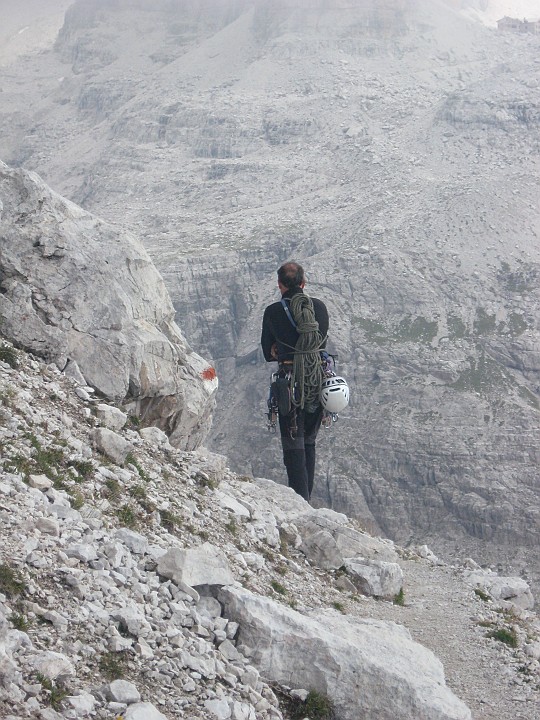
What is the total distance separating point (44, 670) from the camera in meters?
8.80

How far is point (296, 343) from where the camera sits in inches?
651

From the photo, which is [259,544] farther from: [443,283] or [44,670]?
[443,283]

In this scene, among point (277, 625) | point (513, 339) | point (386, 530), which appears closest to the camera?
point (277, 625)

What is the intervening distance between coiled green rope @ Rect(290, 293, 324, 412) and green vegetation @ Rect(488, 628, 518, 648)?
4933 mm

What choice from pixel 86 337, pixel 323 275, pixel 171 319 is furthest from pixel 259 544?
pixel 323 275

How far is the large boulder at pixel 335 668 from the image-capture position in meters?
10.5

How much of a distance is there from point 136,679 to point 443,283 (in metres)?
164

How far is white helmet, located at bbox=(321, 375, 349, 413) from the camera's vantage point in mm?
16562

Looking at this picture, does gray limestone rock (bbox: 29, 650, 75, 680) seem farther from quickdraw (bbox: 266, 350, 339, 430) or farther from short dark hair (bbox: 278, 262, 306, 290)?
short dark hair (bbox: 278, 262, 306, 290)

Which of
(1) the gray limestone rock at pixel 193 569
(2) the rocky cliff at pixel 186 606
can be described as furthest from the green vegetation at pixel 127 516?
(1) the gray limestone rock at pixel 193 569

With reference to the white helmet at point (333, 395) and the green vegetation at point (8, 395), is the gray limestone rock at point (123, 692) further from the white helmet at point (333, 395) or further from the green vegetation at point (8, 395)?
the white helmet at point (333, 395)

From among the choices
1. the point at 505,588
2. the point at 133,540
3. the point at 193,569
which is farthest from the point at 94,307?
the point at 505,588

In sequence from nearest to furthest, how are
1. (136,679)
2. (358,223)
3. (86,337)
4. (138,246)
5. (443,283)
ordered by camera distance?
(136,679) < (86,337) < (138,246) < (443,283) < (358,223)

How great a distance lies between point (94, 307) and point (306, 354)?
364cm
